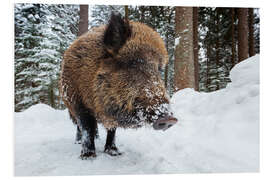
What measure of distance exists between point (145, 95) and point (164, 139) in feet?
3.19

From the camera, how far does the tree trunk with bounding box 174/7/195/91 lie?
10.8 feet

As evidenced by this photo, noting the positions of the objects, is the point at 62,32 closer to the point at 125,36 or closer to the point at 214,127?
the point at 125,36

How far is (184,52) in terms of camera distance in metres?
3.34

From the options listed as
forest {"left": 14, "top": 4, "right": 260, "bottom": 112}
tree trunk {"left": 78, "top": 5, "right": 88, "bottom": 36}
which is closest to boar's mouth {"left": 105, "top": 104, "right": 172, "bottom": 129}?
forest {"left": 14, "top": 4, "right": 260, "bottom": 112}

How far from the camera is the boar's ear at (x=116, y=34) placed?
7.33 feet

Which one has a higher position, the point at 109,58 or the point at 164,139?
the point at 109,58

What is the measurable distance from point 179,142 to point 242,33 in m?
1.73

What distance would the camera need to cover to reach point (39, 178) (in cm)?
222

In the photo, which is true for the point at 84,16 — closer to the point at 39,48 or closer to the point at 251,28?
the point at 39,48

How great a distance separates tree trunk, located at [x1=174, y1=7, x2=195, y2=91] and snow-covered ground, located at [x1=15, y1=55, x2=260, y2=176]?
0.31 m

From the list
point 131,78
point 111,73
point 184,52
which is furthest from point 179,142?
point 184,52

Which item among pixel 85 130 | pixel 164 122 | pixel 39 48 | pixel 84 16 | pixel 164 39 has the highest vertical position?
pixel 84 16

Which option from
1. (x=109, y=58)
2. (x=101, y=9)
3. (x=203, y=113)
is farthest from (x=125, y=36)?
(x=203, y=113)
